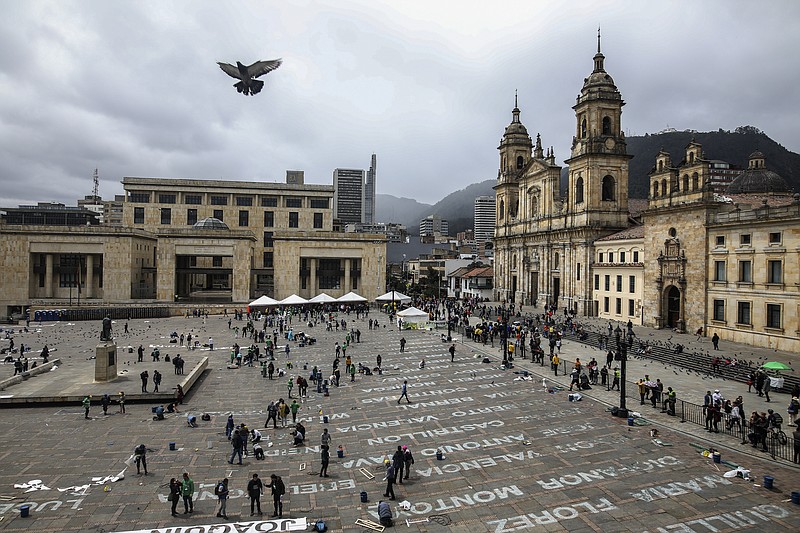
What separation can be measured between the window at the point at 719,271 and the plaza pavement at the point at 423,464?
14907 mm

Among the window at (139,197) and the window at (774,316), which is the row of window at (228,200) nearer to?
the window at (139,197)

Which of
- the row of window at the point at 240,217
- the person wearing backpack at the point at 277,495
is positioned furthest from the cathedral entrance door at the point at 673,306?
the row of window at the point at 240,217

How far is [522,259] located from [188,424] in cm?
5982

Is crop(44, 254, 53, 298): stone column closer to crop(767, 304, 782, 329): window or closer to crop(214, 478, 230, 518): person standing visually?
crop(214, 478, 230, 518): person standing

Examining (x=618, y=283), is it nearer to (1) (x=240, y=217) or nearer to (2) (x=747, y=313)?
(2) (x=747, y=313)

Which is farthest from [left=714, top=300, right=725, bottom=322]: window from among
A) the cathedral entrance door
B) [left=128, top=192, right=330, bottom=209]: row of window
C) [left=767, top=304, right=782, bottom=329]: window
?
[left=128, top=192, right=330, bottom=209]: row of window

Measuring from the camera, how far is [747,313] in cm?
3769

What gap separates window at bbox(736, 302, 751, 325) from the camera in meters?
37.6

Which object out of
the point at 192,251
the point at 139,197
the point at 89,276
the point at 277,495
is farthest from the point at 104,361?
the point at 139,197

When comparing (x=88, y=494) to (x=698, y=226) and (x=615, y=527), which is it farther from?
(x=698, y=226)

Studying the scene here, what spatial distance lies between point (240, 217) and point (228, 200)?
3.31 meters

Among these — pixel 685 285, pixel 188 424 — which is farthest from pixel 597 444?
pixel 685 285

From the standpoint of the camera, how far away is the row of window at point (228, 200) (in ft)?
263

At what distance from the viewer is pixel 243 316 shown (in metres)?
60.5
